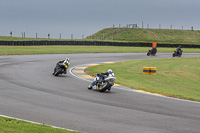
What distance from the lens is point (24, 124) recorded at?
28.5 feet

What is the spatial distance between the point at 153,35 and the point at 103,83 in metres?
91.0

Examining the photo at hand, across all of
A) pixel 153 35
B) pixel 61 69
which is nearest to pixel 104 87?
pixel 61 69

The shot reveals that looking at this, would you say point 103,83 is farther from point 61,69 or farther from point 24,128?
point 24,128

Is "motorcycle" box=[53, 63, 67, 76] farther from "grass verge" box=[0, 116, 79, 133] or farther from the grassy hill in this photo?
the grassy hill

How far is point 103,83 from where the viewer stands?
15734mm

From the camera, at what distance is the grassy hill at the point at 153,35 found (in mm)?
98425

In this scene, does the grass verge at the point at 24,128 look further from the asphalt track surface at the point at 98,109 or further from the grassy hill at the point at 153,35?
the grassy hill at the point at 153,35

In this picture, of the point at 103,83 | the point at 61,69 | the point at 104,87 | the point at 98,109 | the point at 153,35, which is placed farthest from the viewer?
the point at 153,35

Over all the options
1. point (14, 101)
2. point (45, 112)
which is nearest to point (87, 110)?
point (45, 112)

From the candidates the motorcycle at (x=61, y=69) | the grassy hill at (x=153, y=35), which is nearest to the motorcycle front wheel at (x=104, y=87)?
the motorcycle at (x=61, y=69)

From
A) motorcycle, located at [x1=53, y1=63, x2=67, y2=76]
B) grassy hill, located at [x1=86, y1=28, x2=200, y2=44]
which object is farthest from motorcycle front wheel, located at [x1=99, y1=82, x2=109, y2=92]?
grassy hill, located at [x1=86, y1=28, x2=200, y2=44]

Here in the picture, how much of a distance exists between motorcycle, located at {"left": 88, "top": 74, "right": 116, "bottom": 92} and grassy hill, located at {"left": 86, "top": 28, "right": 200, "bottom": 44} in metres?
79.0

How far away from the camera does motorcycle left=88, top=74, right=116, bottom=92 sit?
15.4 m

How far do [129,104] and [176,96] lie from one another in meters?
3.14
